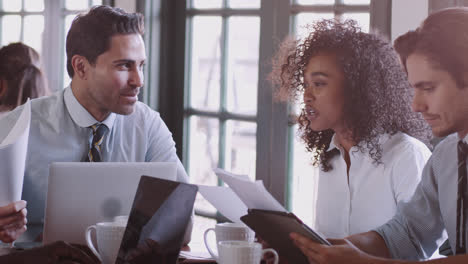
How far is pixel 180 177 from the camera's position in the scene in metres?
2.30

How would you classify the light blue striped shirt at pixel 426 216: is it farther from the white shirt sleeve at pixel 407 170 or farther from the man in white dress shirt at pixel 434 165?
the white shirt sleeve at pixel 407 170

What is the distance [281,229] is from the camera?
1.48 m

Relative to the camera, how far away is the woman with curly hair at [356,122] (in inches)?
84.6

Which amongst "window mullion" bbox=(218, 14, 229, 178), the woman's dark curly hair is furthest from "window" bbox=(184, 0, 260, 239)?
the woman's dark curly hair

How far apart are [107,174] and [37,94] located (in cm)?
181

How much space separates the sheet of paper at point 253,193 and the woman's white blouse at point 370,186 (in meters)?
0.74

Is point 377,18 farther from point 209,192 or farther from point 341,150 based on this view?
point 209,192

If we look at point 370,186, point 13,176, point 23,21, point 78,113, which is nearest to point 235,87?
point 78,113

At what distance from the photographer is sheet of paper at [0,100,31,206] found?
1544 mm

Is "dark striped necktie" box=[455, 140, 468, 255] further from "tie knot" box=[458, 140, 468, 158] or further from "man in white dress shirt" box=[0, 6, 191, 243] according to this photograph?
"man in white dress shirt" box=[0, 6, 191, 243]

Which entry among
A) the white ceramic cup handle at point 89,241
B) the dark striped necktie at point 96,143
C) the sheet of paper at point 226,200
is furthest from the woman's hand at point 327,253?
the dark striped necktie at point 96,143

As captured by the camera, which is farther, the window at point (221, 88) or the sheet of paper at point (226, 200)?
the window at point (221, 88)

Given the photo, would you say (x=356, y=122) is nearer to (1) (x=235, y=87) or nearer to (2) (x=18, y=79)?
(1) (x=235, y=87)

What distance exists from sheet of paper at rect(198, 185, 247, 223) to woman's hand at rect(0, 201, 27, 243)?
50 cm
